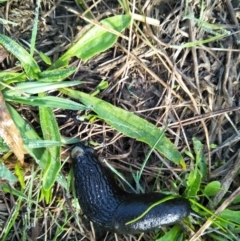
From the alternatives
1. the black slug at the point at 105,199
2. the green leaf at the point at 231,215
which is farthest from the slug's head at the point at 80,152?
the green leaf at the point at 231,215

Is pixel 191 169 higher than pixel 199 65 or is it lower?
lower

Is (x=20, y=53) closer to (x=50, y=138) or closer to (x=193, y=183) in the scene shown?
(x=50, y=138)

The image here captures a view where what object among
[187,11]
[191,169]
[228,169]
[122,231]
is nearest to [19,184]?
[122,231]

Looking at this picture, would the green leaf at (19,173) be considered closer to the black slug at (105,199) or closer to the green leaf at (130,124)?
the black slug at (105,199)

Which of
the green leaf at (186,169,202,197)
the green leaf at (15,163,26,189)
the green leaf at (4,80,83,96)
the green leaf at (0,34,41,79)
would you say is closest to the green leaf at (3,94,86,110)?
the green leaf at (4,80,83,96)

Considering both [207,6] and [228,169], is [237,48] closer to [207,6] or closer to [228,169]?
[207,6]

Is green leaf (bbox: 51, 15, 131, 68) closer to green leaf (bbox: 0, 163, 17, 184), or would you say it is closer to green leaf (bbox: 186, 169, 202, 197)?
green leaf (bbox: 0, 163, 17, 184)

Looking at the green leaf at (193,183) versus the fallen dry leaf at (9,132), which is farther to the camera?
the green leaf at (193,183)

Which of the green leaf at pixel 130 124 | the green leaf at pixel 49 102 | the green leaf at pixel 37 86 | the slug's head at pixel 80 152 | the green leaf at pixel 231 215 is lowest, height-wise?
the green leaf at pixel 231 215
